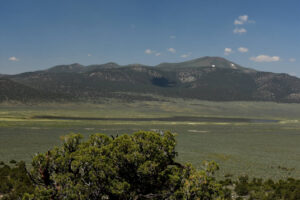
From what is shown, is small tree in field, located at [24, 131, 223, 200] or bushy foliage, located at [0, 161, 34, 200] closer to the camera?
small tree in field, located at [24, 131, 223, 200]

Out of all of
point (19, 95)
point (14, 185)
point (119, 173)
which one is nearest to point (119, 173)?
point (119, 173)

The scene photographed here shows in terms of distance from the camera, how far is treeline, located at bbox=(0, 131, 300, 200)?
49.8 feet

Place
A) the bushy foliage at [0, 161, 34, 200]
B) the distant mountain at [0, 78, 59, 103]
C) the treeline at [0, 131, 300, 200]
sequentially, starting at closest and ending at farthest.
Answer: the treeline at [0, 131, 300, 200] → the bushy foliage at [0, 161, 34, 200] → the distant mountain at [0, 78, 59, 103]

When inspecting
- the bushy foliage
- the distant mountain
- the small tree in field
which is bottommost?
the bushy foliage

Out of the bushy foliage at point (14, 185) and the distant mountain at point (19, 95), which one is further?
the distant mountain at point (19, 95)

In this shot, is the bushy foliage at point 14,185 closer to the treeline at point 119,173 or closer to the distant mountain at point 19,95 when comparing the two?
the treeline at point 119,173

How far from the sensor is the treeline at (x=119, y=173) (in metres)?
15.2

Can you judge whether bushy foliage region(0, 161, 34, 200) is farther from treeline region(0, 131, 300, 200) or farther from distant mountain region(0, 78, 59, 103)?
distant mountain region(0, 78, 59, 103)

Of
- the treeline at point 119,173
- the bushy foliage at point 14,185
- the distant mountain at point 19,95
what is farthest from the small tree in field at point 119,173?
the distant mountain at point 19,95

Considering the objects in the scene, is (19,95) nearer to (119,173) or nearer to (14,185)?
(14,185)

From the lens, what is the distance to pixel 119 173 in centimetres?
1606

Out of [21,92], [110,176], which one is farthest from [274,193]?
[21,92]

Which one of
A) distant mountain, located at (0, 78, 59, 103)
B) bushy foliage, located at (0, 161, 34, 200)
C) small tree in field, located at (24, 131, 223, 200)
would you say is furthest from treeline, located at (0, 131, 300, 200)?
distant mountain, located at (0, 78, 59, 103)

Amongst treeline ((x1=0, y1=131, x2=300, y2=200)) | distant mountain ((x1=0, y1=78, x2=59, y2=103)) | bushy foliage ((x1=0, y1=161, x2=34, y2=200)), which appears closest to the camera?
treeline ((x1=0, y1=131, x2=300, y2=200))
